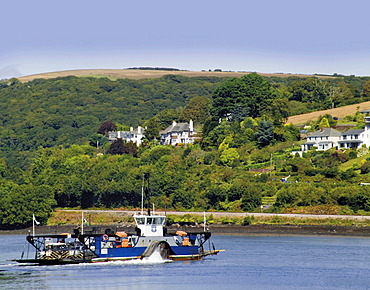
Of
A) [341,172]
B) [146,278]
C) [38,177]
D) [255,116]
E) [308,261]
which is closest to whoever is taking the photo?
[146,278]

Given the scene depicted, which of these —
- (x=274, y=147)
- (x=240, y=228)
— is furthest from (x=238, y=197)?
(x=274, y=147)

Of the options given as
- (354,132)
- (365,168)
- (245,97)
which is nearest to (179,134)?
(245,97)

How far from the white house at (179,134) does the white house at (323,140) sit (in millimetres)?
37072

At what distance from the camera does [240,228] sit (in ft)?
405

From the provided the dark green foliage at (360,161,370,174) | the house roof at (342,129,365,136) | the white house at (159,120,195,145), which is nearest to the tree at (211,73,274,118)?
the white house at (159,120,195,145)

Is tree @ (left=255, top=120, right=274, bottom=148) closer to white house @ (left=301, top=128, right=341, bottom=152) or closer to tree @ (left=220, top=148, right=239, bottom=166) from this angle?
tree @ (left=220, top=148, right=239, bottom=166)

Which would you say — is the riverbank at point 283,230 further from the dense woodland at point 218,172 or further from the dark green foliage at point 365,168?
the dark green foliage at point 365,168

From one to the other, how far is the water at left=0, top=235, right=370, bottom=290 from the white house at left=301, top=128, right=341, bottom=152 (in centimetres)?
5972

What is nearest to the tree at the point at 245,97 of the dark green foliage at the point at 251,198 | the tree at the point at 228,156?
the tree at the point at 228,156

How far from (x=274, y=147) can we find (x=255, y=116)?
89.6 feet

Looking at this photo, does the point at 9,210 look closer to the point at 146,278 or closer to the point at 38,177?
the point at 38,177

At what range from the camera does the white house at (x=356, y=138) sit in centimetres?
15062

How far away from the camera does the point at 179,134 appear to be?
18875 centimetres

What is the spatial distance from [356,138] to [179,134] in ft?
165
